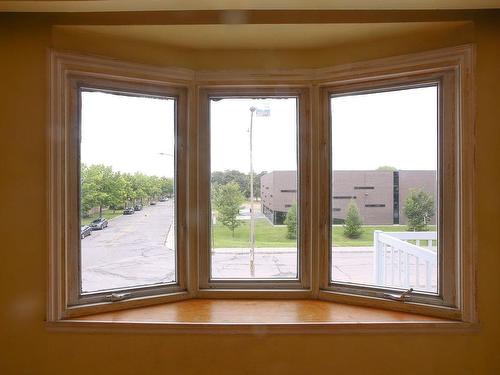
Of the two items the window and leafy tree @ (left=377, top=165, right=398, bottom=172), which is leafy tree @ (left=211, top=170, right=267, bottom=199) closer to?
the window

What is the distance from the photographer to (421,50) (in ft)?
6.25

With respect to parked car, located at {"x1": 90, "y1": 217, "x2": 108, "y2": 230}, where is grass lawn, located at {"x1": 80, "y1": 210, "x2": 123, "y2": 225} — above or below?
above

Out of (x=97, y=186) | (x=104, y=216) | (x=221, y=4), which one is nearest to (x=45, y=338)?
(x=104, y=216)

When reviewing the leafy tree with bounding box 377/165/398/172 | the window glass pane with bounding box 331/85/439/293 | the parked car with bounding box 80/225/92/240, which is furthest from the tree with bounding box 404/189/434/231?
the parked car with bounding box 80/225/92/240

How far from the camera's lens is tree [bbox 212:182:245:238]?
2209 millimetres

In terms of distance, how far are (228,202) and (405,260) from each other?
110 cm

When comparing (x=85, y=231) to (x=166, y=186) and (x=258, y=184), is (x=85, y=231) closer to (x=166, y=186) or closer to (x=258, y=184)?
(x=166, y=186)

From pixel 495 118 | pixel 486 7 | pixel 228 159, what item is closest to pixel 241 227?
pixel 228 159

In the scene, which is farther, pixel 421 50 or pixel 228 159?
pixel 228 159

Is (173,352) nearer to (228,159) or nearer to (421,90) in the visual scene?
(228,159)

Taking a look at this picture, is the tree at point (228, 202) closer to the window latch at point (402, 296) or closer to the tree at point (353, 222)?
the tree at point (353, 222)

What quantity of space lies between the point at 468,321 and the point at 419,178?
0.78 metres

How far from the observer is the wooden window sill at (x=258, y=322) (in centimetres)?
183

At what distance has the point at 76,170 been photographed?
1971mm
